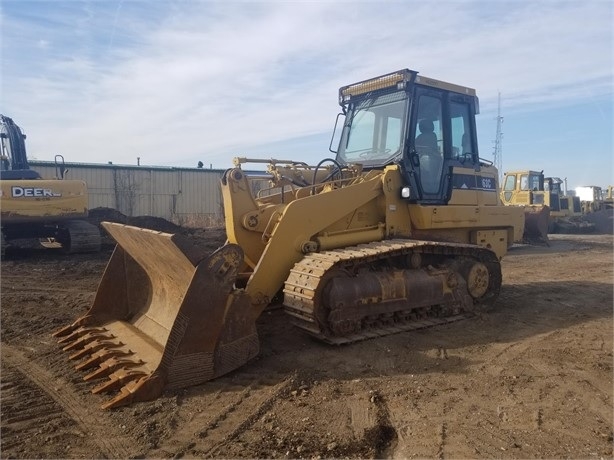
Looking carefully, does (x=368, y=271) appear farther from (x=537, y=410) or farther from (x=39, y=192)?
(x=39, y=192)

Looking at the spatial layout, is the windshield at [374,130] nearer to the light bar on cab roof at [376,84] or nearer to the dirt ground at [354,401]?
the light bar on cab roof at [376,84]

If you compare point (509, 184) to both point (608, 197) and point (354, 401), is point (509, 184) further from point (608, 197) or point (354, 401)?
point (354, 401)

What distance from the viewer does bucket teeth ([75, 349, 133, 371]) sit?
204 inches

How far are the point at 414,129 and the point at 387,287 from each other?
2.40 m

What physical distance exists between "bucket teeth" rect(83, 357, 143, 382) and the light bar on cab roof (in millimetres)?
5086

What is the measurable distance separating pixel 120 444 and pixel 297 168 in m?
5.04

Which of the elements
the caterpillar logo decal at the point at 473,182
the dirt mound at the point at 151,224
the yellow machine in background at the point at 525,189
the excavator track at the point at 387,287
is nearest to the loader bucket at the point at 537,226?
the yellow machine in background at the point at 525,189

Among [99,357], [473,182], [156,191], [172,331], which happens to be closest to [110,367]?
[99,357]

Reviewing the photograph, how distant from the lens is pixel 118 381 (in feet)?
15.2

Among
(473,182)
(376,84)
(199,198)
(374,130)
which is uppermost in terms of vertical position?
(376,84)

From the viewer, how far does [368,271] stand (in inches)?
260

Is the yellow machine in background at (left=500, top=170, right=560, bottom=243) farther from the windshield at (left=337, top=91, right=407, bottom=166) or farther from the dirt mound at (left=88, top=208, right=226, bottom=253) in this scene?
the windshield at (left=337, top=91, right=407, bottom=166)

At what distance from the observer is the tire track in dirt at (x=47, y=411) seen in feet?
12.5

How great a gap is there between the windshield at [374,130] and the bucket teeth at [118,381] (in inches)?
177
